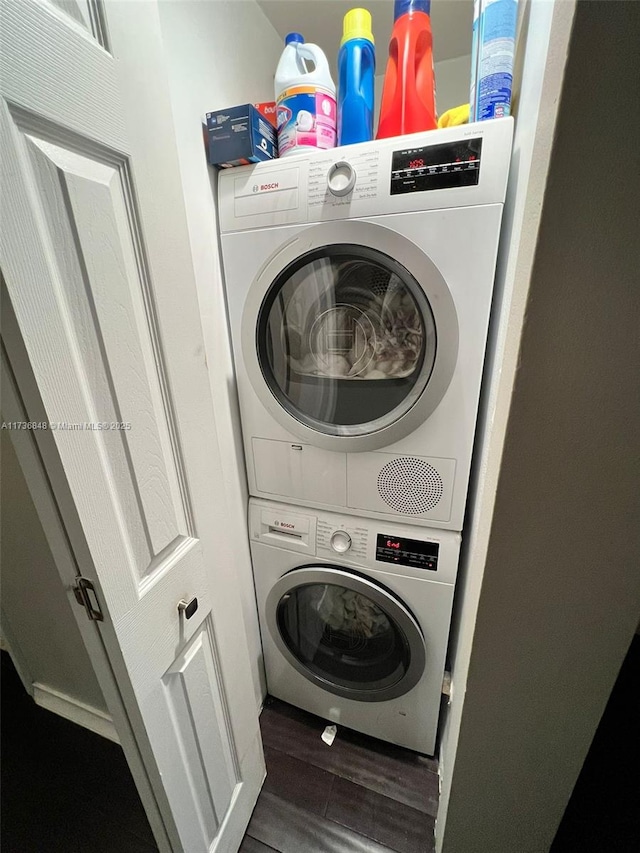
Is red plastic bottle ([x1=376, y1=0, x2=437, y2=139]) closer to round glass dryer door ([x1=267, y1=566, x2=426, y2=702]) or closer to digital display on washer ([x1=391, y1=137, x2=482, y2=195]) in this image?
digital display on washer ([x1=391, y1=137, x2=482, y2=195])

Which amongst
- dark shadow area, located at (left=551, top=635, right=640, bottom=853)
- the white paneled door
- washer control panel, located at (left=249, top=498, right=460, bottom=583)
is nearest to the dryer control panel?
the white paneled door

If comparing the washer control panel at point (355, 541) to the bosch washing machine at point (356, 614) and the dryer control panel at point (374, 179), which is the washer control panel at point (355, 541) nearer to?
the bosch washing machine at point (356, 614)

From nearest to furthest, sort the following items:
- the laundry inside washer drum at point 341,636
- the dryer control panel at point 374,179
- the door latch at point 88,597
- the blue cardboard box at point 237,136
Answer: the door latch at point 88,597, the dryer control panel at point 374,179, the blue cardboard box at point 237,136, the laundry inside washer drum at point 341,636

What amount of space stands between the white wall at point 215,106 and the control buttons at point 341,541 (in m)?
0.28

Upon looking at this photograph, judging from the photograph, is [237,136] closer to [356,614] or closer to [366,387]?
[366,387]

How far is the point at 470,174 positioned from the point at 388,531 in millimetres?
813

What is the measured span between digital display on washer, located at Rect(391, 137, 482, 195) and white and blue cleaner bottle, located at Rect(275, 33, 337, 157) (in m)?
0.24

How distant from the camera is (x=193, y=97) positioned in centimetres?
79

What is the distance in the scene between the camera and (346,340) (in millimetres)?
911

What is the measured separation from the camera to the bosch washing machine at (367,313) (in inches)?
27.5

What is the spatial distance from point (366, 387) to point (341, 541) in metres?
0.43

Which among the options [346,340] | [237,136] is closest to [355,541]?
[346,340]

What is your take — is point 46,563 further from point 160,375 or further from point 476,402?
point 476,402

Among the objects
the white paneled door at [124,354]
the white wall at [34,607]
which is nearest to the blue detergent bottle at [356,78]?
the white paneled door at [124,354]
